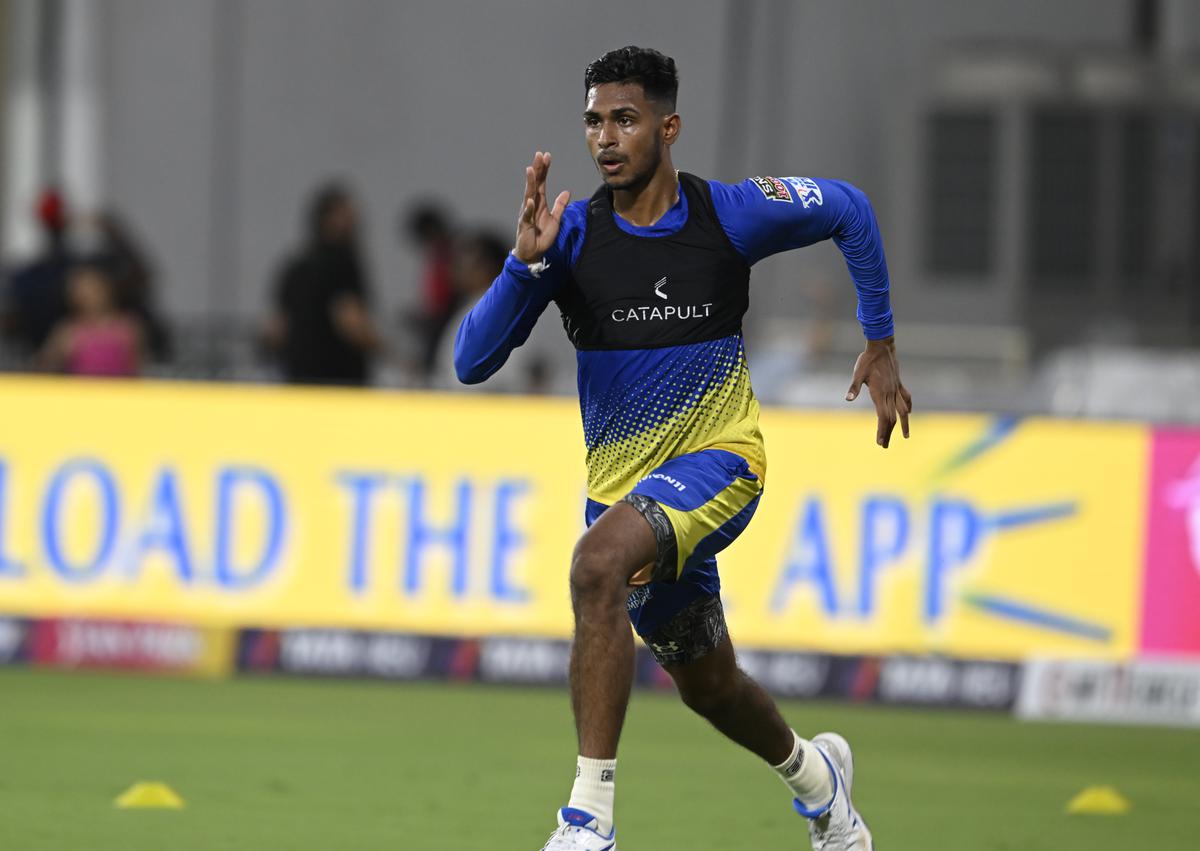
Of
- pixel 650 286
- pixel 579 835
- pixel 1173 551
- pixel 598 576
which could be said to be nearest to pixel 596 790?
pixel 579 835

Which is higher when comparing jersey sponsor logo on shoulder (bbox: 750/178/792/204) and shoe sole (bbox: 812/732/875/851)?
jersey sponsor logo on shoulder (bbox: 750/178/792/204)

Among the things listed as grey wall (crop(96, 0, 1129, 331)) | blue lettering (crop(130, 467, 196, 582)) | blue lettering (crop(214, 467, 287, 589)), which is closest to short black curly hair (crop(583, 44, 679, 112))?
blue lettering (crop(214, 467, 287, 589))

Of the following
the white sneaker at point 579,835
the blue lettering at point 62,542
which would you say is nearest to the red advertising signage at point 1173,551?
the blue lettering at point 62,542

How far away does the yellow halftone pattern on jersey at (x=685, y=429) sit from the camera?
6.50 meters

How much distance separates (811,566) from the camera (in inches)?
479

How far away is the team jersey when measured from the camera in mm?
6480

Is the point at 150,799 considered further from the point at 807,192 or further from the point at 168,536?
the point at 168,536

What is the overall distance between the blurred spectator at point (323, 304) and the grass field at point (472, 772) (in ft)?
8.20

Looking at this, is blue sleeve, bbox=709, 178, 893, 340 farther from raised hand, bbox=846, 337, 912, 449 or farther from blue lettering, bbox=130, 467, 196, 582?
blue lettering, bbox=130, 467, 196, 582

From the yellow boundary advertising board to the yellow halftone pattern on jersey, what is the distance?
5460 millimetres

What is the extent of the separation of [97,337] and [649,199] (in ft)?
25.8

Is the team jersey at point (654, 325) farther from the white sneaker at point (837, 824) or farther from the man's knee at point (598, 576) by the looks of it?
the white sneaker at point (837, 824)

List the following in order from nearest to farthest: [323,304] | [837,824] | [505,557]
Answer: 1. [837,824]
2. [505,557]
3. [323,304]

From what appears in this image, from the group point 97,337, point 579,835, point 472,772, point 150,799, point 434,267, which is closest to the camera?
point 579,835
